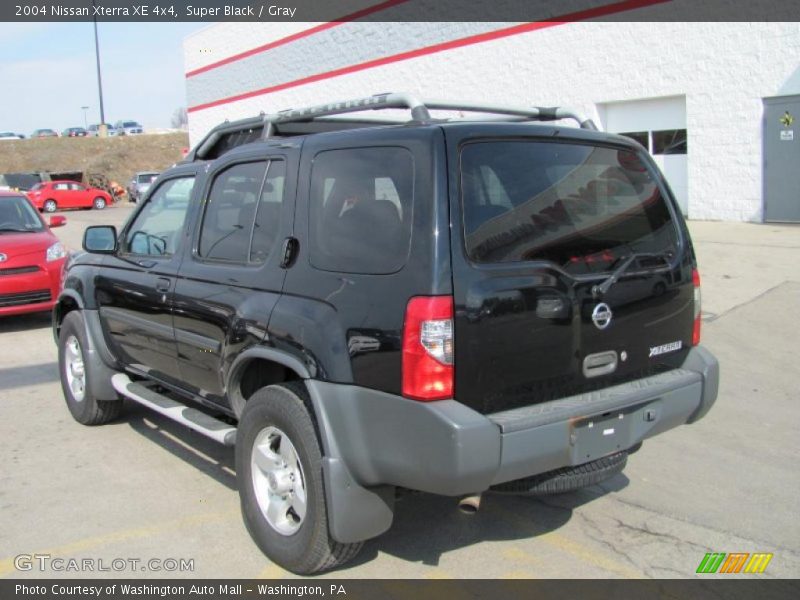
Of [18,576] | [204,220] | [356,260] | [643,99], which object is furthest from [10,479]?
[643,99]

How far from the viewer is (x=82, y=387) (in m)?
5.91

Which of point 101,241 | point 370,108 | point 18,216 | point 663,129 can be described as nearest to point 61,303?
point 101,241

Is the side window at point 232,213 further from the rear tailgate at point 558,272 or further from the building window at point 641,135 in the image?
the building window at point 641,135

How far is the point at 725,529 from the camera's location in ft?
13.2

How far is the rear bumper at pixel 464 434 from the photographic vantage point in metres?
2.99

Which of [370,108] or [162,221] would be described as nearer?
[370,108]

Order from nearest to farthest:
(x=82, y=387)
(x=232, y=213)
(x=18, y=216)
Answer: (x=232, y=213) < (x=82, y=387) < (x=18, y=216)

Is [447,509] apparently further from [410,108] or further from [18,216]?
[18,216]

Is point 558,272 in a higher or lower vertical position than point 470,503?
higher

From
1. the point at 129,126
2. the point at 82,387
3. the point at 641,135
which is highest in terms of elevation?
the point at 129,126

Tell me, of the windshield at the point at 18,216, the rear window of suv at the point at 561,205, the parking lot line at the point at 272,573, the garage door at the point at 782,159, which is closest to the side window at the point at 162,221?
the parking lot line at the point at 272,573

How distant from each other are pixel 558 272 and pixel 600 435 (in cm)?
74

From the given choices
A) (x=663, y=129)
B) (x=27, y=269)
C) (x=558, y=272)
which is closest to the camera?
(x=558, y=272)

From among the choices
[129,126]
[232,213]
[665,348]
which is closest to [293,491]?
[232,213]
